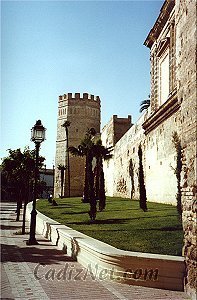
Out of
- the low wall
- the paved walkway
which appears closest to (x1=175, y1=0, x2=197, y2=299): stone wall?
the low wall

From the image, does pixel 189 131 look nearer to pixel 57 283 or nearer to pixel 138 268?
pixel 138 268

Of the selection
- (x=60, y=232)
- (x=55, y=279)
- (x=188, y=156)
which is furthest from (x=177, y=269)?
(x=60, y=232)

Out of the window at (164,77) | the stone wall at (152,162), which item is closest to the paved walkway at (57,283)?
the stone wall at (152,162)

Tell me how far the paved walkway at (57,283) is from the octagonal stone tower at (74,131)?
3922 cm

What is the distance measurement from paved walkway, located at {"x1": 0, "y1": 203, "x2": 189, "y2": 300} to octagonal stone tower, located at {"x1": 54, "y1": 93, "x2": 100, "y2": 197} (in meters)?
39.2

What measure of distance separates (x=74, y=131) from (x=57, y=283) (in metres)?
42.5

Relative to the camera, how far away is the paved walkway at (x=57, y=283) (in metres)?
5.10

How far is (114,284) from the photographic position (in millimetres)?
5664

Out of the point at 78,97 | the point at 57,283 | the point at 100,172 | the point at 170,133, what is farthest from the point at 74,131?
the point at 57,283

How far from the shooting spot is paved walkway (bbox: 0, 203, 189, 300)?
16.7 ft

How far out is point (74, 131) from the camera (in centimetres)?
4803

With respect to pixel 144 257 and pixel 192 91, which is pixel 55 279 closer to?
pixel 144 257

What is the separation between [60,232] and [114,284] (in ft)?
13.8

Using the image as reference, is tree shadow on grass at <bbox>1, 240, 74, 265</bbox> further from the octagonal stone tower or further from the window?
the octagonal stone tower
